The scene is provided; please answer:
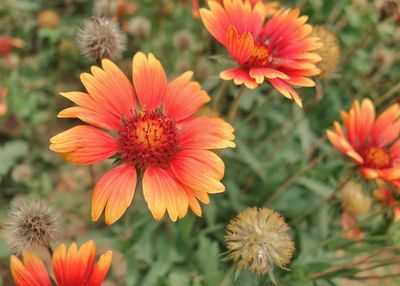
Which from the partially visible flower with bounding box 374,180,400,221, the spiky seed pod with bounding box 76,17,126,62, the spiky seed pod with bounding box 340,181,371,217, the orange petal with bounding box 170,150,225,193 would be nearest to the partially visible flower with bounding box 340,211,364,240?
the spiky seed pod with bounding box 340,181,371,217

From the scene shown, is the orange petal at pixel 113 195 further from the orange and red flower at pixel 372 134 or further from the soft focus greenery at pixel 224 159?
the orange and red flower at pixel 372 134

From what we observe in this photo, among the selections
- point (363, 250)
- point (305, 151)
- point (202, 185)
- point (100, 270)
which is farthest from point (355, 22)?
point (100, 270)

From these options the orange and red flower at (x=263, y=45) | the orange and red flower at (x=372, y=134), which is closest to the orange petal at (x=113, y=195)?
the orange and red flower at (x=263, y=45)

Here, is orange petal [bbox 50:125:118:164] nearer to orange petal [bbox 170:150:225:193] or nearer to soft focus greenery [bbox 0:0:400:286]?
orange petal [bbox 170:150:225:193]

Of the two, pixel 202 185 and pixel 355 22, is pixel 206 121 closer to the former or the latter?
pixel 202 185

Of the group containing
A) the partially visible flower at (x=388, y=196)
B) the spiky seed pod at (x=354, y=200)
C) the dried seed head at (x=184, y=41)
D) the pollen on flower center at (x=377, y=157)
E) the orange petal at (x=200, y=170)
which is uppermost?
the dried seed head at (x=184, y=41)

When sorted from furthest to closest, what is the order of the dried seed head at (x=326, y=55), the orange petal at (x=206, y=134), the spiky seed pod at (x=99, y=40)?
the dried seed head at (x=326, y=55) < the spiky seed pod at (x=99, y=40) < the orange petal at (x=206, y=134)

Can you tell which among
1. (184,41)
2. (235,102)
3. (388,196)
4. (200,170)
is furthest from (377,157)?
(184,41)
